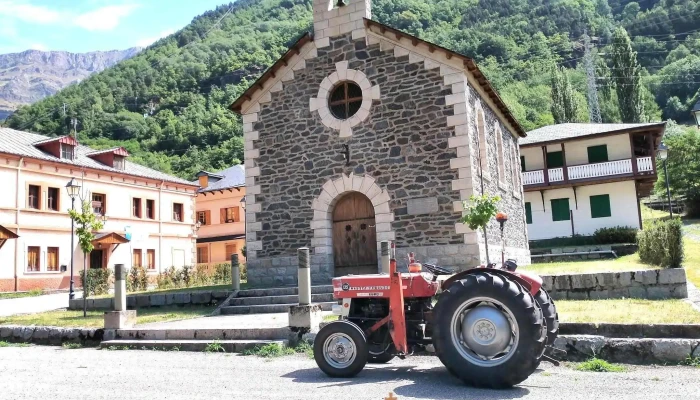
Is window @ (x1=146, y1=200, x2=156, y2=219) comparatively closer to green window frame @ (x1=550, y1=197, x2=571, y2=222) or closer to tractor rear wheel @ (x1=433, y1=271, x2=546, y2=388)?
green window frame @ (x1=550, y1=197, x2=571, y2=222)

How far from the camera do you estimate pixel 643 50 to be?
300 ft

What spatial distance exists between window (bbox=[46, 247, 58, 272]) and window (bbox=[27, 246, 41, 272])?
57 centimetres

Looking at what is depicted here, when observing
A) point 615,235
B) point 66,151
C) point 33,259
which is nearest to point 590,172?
point 615,235

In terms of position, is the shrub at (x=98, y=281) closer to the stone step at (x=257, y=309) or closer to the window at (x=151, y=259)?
the window at (x=151, y=259)

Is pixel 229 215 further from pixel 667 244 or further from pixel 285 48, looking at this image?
pixel 285 48

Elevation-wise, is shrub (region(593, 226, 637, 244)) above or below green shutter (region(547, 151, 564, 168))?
below

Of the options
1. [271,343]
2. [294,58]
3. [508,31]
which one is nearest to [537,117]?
[508,31]

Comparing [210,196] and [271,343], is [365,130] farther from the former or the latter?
[210,196]

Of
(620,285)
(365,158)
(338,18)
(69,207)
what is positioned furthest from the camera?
(69,207)

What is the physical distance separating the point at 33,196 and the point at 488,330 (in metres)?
→ 28.9

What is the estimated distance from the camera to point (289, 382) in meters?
5.86

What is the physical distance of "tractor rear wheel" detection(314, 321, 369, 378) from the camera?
590 centimetres

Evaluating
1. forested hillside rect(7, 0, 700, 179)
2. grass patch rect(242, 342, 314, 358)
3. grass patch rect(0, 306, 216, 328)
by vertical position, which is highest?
forested hillside rect(7, 0, 700, 179)

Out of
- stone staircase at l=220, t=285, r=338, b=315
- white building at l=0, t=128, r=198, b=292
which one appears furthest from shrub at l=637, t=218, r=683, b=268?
white building at l=0, t=128, r=198, b=292
